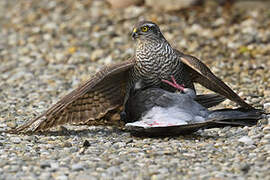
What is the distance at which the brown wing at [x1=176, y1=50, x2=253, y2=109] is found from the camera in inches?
195

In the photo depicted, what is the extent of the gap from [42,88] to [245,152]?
3671mm

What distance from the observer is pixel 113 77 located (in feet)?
17.6

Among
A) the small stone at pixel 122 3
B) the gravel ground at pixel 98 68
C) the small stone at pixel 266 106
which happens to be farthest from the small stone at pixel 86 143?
the small stone at pixel 122 3

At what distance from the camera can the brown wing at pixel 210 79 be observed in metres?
4.96

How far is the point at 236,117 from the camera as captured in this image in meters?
4.75

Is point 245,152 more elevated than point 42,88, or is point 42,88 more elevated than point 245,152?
point 42,88

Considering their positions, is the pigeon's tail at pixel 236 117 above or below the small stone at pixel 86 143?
above

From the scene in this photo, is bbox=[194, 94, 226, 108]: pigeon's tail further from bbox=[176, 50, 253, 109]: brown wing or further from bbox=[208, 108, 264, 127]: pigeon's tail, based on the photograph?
bbox=[208, 108, 264, 127]: pigeon's tail

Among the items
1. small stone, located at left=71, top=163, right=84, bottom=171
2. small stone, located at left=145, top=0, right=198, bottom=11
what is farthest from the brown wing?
small stone, located at left=145, top=0, right=198, bottom=11

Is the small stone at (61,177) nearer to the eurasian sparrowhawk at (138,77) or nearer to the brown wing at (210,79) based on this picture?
the eurasian sparrowhawk at (138,77)

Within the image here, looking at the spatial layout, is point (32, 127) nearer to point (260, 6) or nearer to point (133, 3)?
point (133, 3)

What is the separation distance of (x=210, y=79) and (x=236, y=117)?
447 millimetres

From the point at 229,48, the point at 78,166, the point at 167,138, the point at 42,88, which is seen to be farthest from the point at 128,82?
the point at 229,48

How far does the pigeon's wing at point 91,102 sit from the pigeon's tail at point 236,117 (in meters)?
1.06
